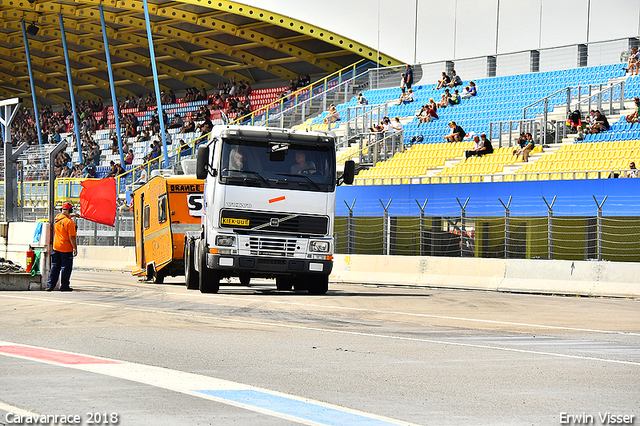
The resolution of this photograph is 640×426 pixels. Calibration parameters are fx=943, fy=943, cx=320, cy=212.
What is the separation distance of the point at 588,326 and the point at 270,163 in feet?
23.2

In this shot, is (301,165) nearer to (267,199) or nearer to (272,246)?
(267,199)

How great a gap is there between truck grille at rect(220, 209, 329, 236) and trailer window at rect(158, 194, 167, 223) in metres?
4.56

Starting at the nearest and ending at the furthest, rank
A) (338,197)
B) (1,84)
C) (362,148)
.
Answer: (338,197)
(362,148)
(1,84)

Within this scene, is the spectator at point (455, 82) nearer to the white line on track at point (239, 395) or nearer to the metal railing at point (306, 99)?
the metal railing at point (306, 99)

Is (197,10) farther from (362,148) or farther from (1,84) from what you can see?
(1,84)

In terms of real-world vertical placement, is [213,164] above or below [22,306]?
above

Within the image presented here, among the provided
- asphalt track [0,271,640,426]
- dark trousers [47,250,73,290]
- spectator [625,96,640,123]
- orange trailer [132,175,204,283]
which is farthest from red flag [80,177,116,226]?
spectator [625,96,640,123]

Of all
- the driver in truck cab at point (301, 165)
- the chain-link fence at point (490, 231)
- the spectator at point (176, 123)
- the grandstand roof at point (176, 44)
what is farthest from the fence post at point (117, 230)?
the spectator at point (176, 123)

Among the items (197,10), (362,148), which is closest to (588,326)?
(362,148)

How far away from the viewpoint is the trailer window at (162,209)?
869 inches

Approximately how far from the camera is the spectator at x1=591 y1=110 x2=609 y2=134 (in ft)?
95.6

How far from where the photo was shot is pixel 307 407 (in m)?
6.25

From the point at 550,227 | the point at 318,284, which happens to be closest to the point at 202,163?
the point at 318,284

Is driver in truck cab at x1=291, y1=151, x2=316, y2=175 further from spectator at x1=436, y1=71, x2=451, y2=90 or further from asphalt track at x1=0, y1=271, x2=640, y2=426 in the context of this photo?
spectator at x1=436, y1=71, x2=451, y2=90
